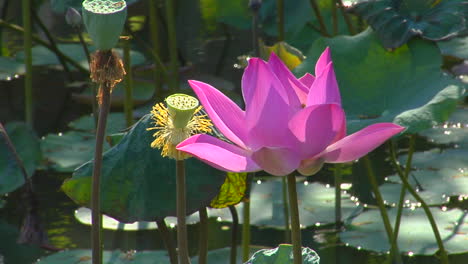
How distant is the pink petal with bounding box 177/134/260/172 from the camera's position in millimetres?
894

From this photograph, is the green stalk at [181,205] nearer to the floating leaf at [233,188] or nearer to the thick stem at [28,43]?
the floating leaf at [233,188]

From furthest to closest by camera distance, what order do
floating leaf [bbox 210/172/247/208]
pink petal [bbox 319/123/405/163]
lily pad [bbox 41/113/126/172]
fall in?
lily pad [bbox 41/113/126/172]
floating leaf [bbox 210/172/247/208]
pink petal [bbox 319/123/405/163]

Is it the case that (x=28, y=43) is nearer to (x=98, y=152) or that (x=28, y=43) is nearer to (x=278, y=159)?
(x=98, y=152)

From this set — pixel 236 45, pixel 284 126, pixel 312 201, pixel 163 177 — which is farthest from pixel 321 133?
pixel 236 45

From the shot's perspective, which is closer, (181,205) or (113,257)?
(181,205)

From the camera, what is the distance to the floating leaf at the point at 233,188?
155 centimetres

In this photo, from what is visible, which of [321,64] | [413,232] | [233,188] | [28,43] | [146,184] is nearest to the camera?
[321,64]

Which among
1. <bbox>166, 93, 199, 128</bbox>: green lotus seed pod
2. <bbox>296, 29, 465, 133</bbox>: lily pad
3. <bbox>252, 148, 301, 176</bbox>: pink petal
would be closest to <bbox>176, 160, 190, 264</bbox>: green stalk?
<bbox>166, 93, 199, 128</bbox>: green lotus seed pod

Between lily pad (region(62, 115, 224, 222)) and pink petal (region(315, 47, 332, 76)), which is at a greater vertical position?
pink petal (region(315, 47, 332, 76))

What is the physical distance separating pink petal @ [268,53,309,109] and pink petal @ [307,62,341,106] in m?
0.02

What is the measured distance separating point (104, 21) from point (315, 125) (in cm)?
27

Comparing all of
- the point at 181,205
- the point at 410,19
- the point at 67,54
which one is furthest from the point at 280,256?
the point at 67,54

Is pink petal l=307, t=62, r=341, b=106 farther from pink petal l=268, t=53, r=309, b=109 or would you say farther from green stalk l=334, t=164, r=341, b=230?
green stalk l=334, t=164, r=341, b=230

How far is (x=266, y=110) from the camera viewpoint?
0.90 meters
